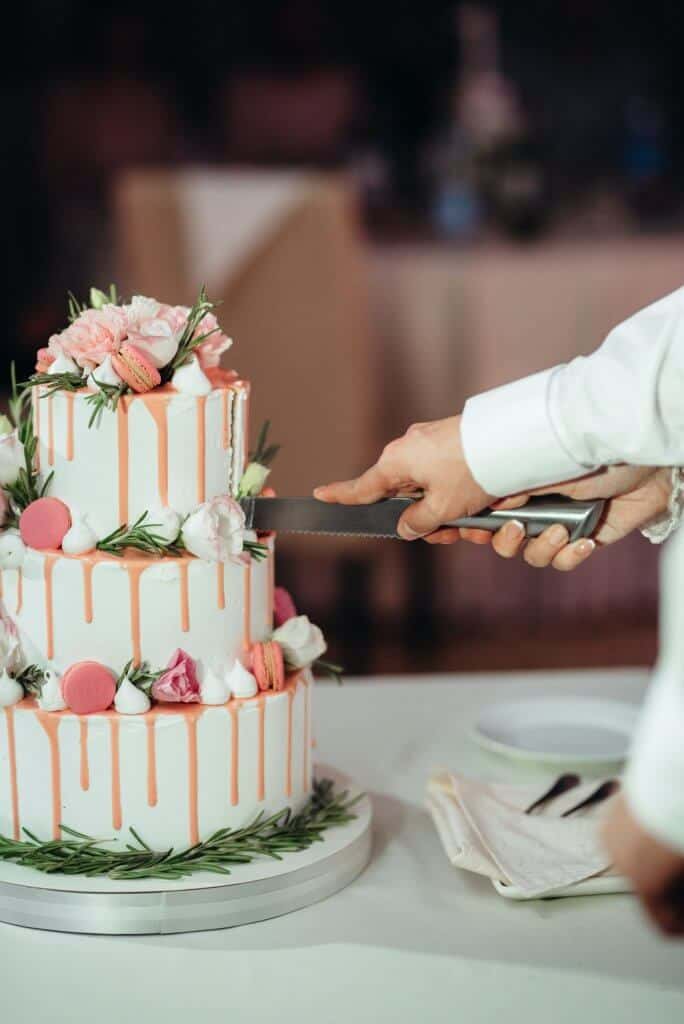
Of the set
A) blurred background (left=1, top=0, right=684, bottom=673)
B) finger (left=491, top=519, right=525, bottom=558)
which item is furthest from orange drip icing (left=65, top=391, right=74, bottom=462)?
blurred background (left=1, top=0, right=684, bottom=673)

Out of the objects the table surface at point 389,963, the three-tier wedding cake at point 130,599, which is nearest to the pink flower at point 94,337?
the three-tier wedding cake at point 130,599

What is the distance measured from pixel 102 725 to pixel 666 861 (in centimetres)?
68

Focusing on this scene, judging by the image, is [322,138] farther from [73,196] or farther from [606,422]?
[606,422]

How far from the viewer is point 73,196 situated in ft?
17.6

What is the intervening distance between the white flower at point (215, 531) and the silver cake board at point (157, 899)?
12.1 inches

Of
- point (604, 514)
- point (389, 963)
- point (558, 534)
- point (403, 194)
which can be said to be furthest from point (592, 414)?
point (403, 194)

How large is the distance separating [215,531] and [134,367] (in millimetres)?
177

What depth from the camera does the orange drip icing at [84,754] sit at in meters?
1.34

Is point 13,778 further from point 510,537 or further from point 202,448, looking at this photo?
point 510,537

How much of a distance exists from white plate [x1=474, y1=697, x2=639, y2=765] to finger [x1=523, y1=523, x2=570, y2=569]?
1.11 feet

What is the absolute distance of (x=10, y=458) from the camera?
4.59 ft

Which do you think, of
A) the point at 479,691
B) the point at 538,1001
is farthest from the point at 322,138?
the point at 538,1001

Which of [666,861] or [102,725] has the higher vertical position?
[666,861]

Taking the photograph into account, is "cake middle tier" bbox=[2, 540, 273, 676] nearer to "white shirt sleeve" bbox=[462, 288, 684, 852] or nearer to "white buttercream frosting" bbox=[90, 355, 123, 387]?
"white buttercream frosting" bbox=[90, 355, 123, 387]
